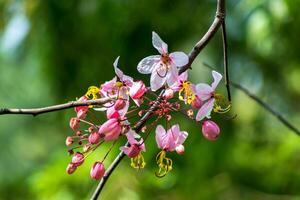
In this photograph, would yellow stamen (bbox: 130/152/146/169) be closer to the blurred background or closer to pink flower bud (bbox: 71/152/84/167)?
pink flower bud (bbox: 71/152/84/167)

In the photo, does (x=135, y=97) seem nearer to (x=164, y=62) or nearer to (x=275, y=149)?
(x=164, y=62)

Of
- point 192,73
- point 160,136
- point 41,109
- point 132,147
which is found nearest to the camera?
point 41,109

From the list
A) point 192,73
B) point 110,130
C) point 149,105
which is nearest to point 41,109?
point 110,130

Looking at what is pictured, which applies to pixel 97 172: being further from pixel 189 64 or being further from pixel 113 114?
pixel 189 64

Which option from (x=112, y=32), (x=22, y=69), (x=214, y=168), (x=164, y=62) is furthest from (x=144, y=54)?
(x=22, y=69)

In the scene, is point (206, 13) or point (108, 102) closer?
point (108, 102)
